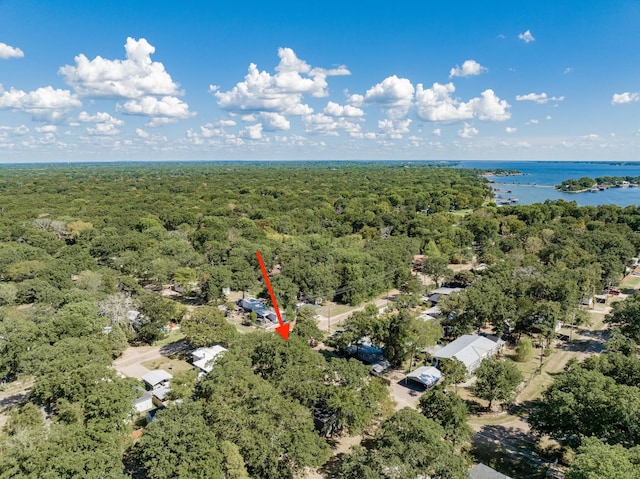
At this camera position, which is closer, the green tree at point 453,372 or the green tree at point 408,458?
the green tree at point 408,458

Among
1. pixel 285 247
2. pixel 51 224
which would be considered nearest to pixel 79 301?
pixel 285 247

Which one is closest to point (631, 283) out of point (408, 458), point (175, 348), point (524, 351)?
point (524, 351)

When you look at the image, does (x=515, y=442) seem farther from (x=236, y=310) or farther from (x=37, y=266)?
(x=37, y=266)

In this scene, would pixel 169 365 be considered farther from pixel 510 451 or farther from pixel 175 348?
pixel 510 451

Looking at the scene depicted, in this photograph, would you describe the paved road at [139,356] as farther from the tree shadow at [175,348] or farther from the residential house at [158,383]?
the residential house at [158,383]

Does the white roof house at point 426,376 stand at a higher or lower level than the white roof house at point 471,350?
lower

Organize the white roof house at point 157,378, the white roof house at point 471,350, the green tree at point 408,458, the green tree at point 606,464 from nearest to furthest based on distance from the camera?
the green tree at point 606,464
the green tree at point 408,458
the white roof house at point 157,378
the white roof house at point 471,350

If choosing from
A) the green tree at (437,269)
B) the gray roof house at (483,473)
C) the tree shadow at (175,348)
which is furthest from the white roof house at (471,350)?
the tree shadow at (175,348)
